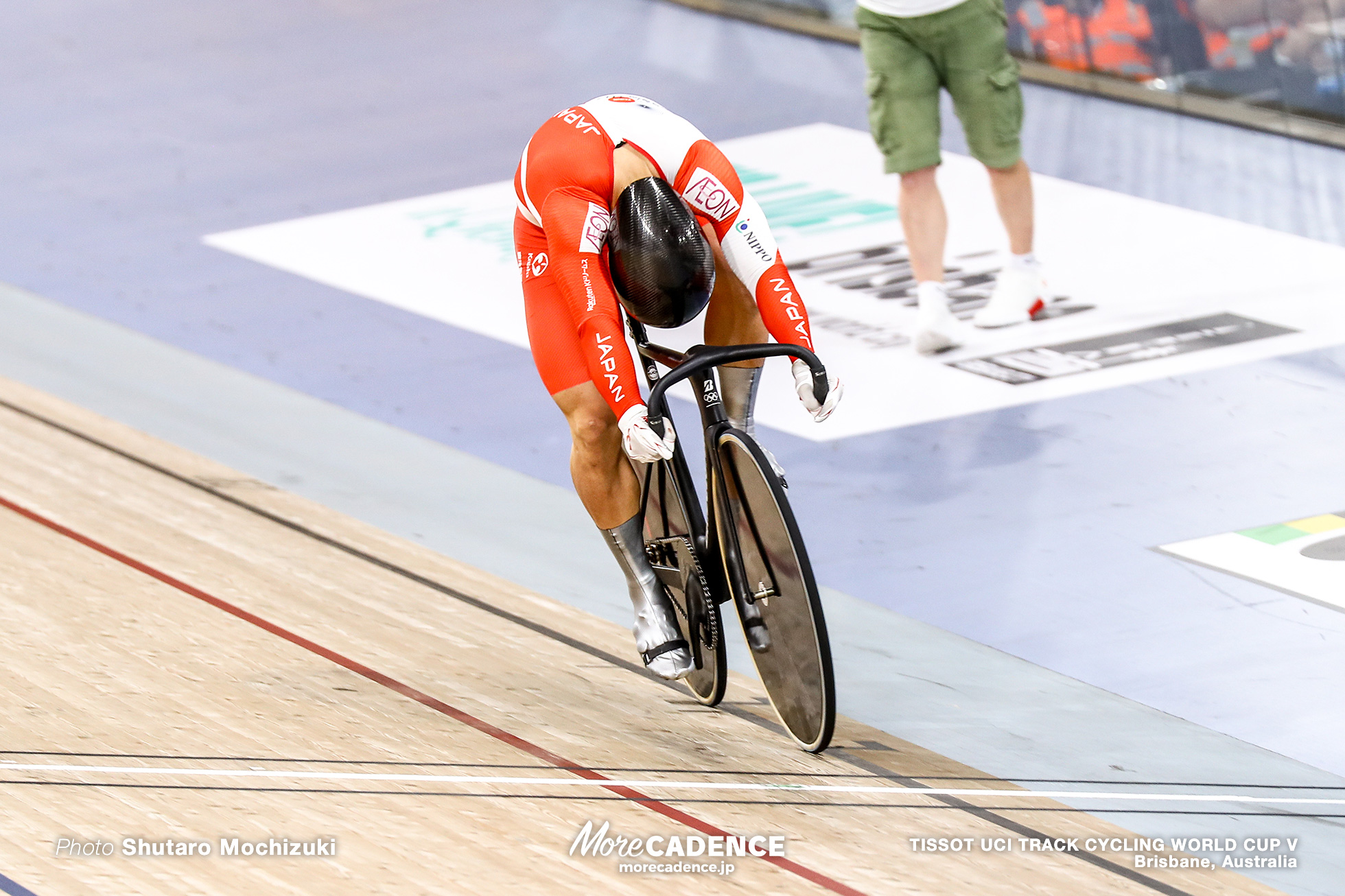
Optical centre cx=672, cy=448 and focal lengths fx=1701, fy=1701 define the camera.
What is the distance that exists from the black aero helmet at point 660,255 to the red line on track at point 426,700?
2.69ft

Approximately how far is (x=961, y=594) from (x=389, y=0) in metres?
8.12

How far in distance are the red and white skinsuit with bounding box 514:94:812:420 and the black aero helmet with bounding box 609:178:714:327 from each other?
44 millimetres

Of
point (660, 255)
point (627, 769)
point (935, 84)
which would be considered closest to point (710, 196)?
point (660, 255)

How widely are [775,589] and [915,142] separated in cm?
267

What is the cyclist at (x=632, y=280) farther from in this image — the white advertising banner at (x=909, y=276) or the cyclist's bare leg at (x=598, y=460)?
the white advertising banner at (x=909, y=276)

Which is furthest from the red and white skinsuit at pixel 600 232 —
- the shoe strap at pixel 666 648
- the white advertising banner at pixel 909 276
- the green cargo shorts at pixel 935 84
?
the green cargo shorts at pixel 935 84

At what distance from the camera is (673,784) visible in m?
3.00

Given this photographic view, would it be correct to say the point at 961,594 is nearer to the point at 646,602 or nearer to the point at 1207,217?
the point at 646,602

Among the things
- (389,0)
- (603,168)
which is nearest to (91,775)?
(603,168)

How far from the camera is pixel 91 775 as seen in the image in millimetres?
2949

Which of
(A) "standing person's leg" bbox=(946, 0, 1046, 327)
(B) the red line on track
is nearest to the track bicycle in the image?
(B) the red line on track

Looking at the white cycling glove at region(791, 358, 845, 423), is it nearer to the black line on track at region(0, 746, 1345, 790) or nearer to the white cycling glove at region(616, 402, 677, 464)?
the white cycling glove at region(616, 402, 677, 464)

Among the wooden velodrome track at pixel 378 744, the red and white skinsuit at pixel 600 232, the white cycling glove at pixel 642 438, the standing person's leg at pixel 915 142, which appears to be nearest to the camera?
the wooden velodrome track at pixel 378 744

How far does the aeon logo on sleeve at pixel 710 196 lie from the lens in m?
3.09
